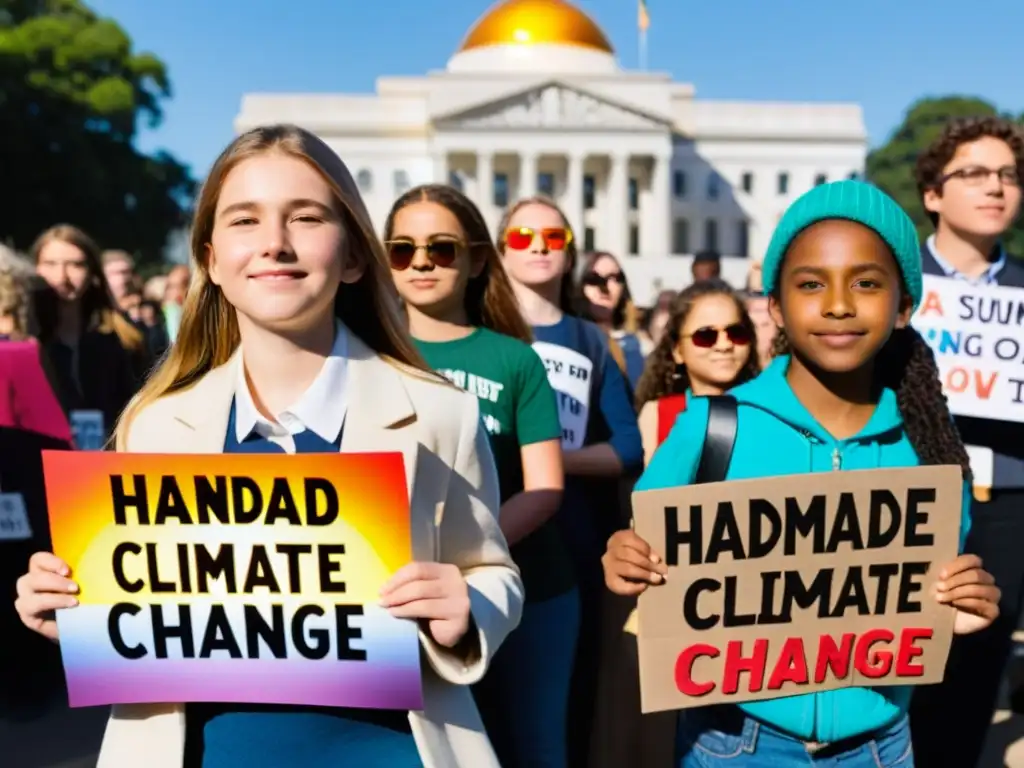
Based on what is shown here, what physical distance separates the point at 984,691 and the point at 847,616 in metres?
1.82

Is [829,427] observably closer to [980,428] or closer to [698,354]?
[980,428]

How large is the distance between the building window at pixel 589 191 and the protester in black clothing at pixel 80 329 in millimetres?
55064

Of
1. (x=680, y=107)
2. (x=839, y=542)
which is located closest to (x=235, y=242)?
(x=839, y=542)

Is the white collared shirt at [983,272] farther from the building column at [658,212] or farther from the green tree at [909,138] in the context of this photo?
the green tree at [909,138]

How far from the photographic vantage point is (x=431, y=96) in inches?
2140

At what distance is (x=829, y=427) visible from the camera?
7.10 feet

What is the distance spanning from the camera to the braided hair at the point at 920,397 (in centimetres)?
219

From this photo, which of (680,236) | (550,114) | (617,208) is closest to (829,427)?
(550,114)

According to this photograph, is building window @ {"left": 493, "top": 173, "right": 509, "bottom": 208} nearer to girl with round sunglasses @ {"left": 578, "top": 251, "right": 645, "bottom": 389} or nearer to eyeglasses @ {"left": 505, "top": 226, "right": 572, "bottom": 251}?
girl with round sunglasses @ {"left": 578, "top": 251, "right": 645, "bottom": 389}

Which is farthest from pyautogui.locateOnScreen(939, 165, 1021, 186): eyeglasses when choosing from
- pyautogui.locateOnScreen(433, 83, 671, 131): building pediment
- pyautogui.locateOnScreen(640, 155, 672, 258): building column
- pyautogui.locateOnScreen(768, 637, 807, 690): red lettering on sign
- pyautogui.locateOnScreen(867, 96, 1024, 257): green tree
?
pyautogui.locateOnScreen(867, 96, 1024, 257): green tree

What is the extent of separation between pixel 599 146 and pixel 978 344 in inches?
2095

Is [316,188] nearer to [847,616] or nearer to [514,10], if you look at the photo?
[847,616]

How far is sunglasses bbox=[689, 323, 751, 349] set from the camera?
3.86 m

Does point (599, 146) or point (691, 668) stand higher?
point (599, 146)
